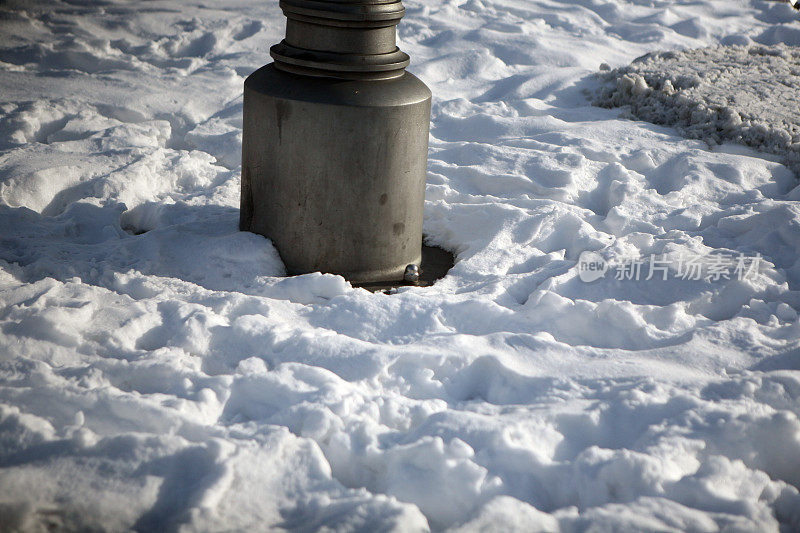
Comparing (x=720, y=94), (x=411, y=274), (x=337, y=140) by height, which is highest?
(x=337, y=140)

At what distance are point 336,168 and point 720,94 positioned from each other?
2856mm

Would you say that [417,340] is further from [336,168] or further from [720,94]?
[720,94]

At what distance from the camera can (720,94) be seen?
14.7 ft

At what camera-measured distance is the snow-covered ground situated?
5.90 ft

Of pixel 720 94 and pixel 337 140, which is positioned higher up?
pixel 337 140

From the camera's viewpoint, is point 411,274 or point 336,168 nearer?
point 336,168

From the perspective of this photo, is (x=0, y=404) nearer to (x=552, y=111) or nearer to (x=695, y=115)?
(x=552, y=111)

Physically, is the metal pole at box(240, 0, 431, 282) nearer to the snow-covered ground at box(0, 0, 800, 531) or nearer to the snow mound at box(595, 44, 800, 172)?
the snow-covered ground at box(0, 0, 800, 531)

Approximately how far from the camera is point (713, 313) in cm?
265

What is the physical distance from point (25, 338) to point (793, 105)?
13.6ft

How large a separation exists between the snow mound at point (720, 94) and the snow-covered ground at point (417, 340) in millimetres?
165

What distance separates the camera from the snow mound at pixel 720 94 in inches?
160

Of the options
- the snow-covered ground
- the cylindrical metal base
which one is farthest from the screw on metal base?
the snow-covered ground

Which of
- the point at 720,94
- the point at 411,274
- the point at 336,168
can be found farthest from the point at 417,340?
the point at 720,94
